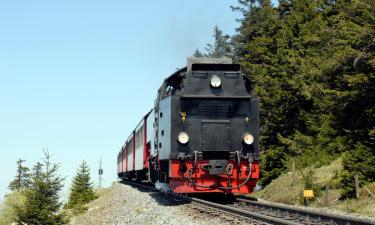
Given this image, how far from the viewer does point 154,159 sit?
1727 cm

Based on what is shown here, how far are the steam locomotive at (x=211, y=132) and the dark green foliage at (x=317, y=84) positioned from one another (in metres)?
4.34

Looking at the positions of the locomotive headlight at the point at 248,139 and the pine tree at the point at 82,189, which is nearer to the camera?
the locomotive headlight at the point at 248,139

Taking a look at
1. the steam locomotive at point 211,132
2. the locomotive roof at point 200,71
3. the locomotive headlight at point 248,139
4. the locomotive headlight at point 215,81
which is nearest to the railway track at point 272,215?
the steam locomotive at point 211,132

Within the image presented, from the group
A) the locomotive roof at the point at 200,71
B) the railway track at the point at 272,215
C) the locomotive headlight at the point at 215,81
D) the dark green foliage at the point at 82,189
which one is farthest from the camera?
the dark green foliage at the point at 82,189

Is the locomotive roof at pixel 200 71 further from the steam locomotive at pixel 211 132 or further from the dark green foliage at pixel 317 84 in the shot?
the dark green foliage at pixel 317 84

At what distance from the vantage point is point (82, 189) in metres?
37.8

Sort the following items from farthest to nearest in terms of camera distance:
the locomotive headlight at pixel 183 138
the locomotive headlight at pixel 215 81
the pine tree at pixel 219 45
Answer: the pine tree at pixel 219 45 < the locomotive headlight at pixel 215 81 < the locomotive headlight at pixel 183 138

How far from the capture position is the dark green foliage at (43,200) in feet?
71.8

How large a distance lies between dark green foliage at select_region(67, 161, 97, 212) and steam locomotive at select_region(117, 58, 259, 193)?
21.7m

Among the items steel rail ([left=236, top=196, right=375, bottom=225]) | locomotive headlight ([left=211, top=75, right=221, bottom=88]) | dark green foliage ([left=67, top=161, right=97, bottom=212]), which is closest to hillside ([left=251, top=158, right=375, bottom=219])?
steel rail ([left=236, top=196, right=375, bottom=225])

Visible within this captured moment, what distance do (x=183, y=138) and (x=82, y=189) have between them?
25786mm

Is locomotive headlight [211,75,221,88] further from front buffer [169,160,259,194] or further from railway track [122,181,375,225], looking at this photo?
Answer: railway track [122,181,375,225]

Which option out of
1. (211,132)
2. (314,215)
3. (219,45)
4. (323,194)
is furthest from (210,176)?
(219,45)

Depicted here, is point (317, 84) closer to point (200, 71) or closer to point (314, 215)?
point (200, 71)
